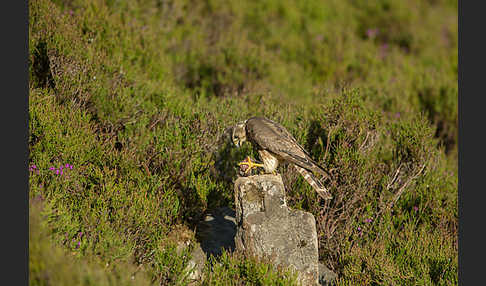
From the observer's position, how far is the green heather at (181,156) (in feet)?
16.0

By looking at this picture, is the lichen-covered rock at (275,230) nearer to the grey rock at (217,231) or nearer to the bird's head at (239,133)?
the bird's head at (239,133)

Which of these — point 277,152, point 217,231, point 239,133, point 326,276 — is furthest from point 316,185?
point 217,231

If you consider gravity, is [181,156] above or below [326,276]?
above

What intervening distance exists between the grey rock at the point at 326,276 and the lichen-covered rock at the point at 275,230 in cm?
62

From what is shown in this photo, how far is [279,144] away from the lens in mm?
5047

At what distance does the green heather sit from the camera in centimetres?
487

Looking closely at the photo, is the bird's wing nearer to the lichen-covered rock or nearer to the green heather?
the lichen-covered rock

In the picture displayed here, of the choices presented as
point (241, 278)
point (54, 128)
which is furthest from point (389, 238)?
point (54, 128)

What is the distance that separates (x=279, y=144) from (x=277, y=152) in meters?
0.09

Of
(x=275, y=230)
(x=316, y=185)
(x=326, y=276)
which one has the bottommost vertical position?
(x=326, y=276)

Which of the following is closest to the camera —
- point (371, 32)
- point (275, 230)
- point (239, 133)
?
point (275, 230)

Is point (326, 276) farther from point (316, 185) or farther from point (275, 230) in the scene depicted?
point (316, 185)

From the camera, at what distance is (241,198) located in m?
4.99

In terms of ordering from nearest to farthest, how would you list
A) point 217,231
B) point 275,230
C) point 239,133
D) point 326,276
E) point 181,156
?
point 275,230 → point 239,133 → point 326,276 → point 217,231 → point 181,156
